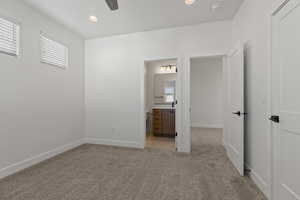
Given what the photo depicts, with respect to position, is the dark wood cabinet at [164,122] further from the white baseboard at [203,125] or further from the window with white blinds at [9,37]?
the window with white blinds at [9,37]

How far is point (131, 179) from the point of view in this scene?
2023 mm

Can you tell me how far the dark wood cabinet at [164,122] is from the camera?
4.21m

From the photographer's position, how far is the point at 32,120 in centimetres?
249

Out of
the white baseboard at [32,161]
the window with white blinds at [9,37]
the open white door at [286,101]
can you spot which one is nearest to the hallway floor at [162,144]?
the white baseboard at [32,161]

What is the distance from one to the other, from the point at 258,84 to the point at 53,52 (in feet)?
12.5

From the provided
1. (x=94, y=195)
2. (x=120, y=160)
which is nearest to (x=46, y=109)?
(x=120, y=160)

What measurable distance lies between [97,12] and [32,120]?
2358mm

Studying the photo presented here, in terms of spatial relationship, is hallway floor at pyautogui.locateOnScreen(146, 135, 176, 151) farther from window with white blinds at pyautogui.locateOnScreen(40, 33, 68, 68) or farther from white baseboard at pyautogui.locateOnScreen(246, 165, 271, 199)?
window with white blinds at pyautogui.locateOnScreen(40, 33, 68, 68)

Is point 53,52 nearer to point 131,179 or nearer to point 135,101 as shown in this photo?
point 135,101

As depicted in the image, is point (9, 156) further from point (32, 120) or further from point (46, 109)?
point (46, 109)

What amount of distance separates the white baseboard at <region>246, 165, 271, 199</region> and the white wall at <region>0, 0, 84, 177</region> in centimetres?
358

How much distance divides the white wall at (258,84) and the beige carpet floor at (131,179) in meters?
0.33

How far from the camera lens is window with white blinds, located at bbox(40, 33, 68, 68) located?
2748mm

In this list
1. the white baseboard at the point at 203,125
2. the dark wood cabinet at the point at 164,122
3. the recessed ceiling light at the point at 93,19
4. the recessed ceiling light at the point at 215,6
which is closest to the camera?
the recessed ceiling light at the point at 215,6
